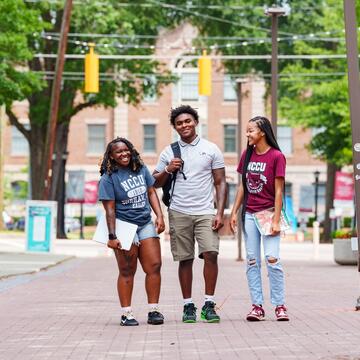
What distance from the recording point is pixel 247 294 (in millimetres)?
18875

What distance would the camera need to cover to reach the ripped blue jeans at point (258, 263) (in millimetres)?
13664

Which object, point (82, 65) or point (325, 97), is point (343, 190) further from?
point (82, 65)

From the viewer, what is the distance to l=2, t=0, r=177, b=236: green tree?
4875cm

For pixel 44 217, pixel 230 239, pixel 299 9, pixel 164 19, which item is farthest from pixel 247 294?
pixel 230 239

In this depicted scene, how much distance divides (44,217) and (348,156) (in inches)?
827

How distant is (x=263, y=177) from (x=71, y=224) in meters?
62.7

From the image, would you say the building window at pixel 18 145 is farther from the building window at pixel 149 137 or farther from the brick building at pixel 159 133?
the building window at pixel 149 137

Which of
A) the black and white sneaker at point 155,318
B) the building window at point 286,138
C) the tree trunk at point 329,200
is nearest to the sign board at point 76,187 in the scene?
the tree trunk at point 329,200

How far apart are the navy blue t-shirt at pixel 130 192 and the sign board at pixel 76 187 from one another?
2024 inches

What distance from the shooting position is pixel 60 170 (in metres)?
56.8

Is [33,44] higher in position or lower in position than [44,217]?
higher

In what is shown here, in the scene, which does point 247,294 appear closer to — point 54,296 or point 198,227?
point 54,296

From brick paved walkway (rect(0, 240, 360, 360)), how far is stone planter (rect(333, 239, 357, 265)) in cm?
1059

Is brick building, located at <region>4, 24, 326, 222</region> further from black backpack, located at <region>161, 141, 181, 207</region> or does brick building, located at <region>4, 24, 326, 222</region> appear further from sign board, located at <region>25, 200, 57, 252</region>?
black backpack, located at <region>161, 141, 181, 207</region>
